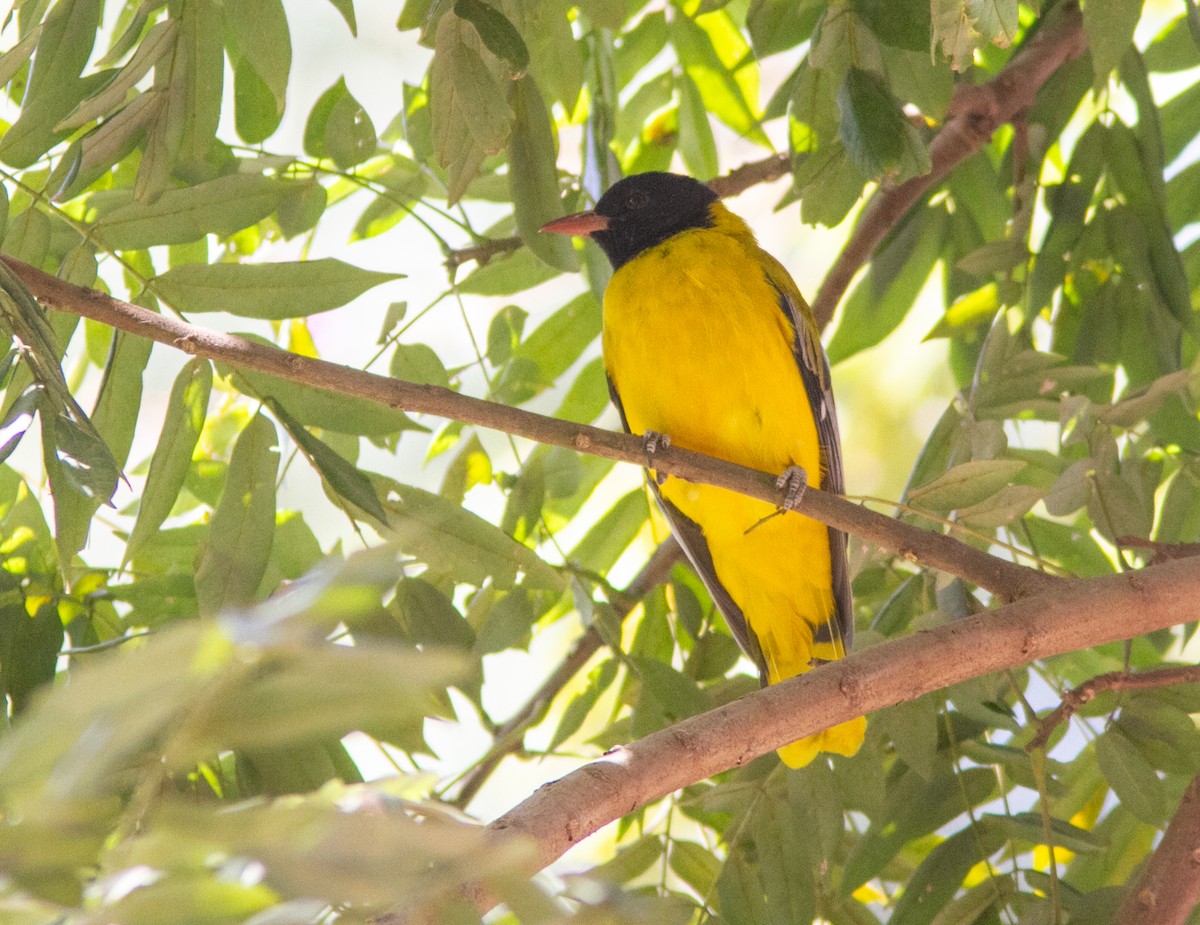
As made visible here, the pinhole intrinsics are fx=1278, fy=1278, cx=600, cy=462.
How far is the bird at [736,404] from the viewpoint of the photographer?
352cm

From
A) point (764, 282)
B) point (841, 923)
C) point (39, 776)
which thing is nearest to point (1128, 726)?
point (841, 923)

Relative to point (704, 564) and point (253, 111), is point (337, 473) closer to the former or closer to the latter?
point (253, 111)

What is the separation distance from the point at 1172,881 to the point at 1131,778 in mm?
297

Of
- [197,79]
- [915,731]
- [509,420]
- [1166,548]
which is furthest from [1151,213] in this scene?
[197,79]

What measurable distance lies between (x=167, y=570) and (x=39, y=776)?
2074mm

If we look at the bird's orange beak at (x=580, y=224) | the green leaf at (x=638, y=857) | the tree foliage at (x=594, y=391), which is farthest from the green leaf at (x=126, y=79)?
the green leaf at (x=638, y=857)

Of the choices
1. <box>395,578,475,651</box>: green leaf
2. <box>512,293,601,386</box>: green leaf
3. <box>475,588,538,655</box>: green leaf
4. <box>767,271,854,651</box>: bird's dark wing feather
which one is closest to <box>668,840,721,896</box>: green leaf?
<box>475,588,538,655</box>: green leaf

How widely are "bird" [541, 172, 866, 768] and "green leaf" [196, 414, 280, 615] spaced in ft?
3.70

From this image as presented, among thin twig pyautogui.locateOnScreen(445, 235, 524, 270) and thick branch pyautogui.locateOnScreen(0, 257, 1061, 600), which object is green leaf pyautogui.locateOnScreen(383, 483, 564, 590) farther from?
thin twig pyautogui.locateOnScreen(445, 235, 524, 270)

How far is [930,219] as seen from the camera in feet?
12.3

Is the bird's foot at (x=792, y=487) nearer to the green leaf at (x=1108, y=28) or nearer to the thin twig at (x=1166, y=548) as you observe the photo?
the thin twig at (x=1166, y=548)

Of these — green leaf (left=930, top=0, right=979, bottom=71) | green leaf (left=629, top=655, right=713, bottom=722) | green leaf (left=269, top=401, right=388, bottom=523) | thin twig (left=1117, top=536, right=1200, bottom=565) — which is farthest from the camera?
green leaf (left=629, top=655, right=713, bottom=722)

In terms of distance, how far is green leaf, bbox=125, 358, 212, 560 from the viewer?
2.42 m

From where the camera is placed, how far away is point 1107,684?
2.35 m
